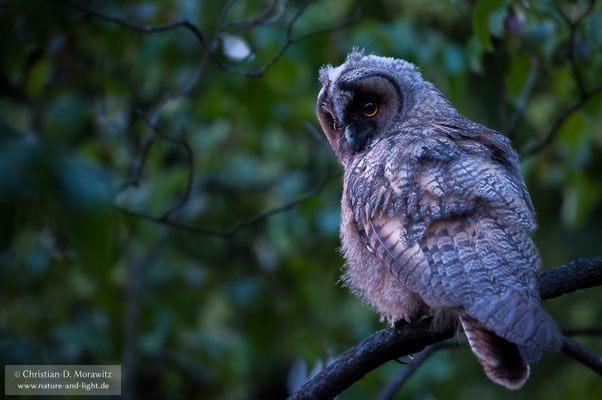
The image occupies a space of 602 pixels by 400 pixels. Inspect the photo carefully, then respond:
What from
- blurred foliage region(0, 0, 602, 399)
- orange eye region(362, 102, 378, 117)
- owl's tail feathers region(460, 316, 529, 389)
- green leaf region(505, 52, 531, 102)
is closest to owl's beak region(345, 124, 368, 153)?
orange eye region(362, 102, 378, 117)

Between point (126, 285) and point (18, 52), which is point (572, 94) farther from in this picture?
point (126, 285)

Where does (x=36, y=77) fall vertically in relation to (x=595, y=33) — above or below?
above

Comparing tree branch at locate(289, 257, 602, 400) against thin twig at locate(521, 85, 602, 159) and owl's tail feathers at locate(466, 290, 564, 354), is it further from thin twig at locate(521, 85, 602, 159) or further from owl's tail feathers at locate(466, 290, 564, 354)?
thin twig at locate(521, 85, 602, 159)

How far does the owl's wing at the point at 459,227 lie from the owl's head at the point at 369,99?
609 mm

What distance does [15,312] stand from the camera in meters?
6.03

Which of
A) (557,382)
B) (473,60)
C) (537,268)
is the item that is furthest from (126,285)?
(557,382)

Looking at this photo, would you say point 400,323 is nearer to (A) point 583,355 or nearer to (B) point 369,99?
(A) point 583,355

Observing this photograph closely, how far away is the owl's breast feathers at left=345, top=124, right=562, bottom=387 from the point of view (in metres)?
2.13

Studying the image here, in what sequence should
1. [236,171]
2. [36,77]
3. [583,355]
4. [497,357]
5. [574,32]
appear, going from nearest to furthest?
[497,357], [583,355], [574,32], [36,77], [236,171]

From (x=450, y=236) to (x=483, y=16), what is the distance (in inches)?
46.9

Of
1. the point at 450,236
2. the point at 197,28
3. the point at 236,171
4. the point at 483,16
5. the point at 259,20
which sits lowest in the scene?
the point at 450,236

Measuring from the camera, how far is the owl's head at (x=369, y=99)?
359 centimetres

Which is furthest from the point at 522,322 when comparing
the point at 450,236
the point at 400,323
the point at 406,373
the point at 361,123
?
the point at 361,123

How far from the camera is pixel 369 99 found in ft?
12.1
